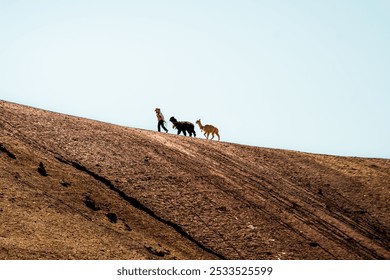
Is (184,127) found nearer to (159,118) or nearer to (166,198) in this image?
(159,118)

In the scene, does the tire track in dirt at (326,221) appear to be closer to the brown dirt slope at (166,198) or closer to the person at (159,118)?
the brown dirt slope at (166,198)

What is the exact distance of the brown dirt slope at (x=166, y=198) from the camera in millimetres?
20797

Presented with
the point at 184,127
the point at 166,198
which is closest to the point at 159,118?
the point at 184,127

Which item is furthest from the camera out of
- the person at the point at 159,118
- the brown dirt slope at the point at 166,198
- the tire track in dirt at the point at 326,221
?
the person at the point at 159,118

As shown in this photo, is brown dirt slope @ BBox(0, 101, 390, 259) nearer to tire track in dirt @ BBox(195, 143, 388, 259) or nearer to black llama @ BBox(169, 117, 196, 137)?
tire track in dirt @ BBox(195, 143, 388, 259)

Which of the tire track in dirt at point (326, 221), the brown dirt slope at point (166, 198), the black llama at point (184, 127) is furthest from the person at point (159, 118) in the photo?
the tire track in dirt at point (326, 221)

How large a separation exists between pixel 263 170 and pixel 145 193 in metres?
9.04

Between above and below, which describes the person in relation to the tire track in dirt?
above

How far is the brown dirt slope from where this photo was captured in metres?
20.8

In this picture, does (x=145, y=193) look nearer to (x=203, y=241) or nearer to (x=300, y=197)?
(x=203, y=241)

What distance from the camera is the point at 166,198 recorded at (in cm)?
2564

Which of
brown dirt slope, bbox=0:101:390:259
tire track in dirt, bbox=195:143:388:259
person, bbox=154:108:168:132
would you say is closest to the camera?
brown dirt slope, bbox=0:101:390:259

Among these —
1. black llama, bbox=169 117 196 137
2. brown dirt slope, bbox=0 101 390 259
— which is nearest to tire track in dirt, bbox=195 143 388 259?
brown dirt slope, bbox=0 101 390 259

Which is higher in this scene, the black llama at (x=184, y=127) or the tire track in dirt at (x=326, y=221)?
the black llama at (x=184, y=127)
